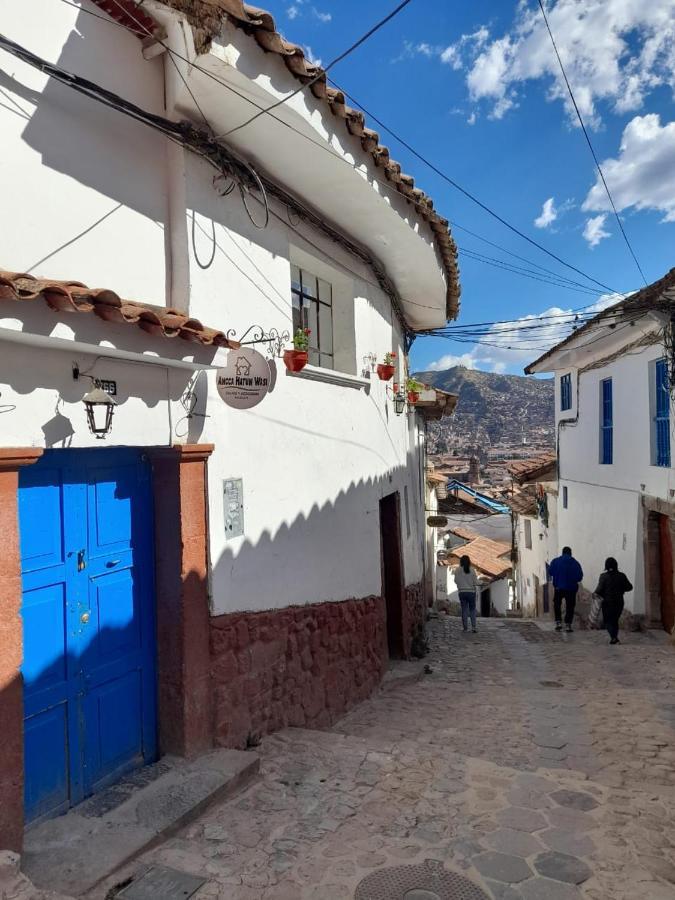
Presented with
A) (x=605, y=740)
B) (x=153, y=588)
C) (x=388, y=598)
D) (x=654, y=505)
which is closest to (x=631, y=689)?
(x=605, y=740)

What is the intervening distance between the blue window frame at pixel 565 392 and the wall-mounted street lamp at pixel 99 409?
14.4 m

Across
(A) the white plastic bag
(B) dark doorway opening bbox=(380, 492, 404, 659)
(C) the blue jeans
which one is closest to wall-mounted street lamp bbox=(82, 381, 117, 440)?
(B) dark doorway opening bbox=(380, 492, 404, 659)

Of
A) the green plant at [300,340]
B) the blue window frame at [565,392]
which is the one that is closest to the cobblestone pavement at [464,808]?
the green plant at [300,340]

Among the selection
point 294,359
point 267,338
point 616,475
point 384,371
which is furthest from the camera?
point 616,475

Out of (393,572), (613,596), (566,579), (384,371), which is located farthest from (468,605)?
(384,371)

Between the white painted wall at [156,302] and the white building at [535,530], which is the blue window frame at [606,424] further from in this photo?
the white painted wall at [156,302]

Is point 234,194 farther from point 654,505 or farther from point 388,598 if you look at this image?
point 654,505

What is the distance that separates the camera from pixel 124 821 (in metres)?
3.54

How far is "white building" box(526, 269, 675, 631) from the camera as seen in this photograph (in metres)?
10.2

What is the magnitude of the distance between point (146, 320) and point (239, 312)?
151 cm

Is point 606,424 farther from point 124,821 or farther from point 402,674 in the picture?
point 124,821

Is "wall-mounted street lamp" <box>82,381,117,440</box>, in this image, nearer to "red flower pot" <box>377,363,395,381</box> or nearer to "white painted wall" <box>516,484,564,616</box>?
"red flower pot" <box>377,363,395,381</box>

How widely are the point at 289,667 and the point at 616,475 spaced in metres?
9.53

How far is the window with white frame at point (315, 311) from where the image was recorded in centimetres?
697
